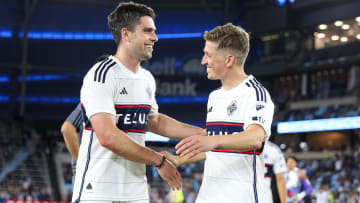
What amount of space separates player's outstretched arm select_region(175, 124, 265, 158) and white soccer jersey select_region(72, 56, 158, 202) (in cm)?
62

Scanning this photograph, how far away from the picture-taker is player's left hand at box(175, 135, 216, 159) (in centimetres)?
317

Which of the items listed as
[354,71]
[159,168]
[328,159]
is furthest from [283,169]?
[354,71]

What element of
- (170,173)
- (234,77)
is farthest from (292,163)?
(170,173)

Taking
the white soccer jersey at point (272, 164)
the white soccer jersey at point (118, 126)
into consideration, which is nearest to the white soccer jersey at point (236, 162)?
the white soccer jersey at point (118, 126)

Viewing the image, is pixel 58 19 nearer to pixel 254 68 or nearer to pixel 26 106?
pixel 26 106

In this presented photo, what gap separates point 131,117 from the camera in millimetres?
3699

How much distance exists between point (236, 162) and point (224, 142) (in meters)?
0.55

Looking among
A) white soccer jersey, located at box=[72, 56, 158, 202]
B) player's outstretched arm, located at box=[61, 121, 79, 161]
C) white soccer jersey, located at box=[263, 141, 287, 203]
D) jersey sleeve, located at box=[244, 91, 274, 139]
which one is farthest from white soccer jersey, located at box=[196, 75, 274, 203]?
white soccer jersey, located at box=[263, 141, 287, 203]

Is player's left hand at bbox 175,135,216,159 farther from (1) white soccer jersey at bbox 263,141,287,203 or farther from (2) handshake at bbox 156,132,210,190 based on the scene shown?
(1) white soccer jersey at bbox 263,141,287,203

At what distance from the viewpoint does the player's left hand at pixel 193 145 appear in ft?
10.4

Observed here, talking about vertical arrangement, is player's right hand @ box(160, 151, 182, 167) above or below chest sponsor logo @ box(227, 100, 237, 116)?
below

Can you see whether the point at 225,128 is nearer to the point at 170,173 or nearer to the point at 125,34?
the point at 170,173

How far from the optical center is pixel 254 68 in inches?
1526

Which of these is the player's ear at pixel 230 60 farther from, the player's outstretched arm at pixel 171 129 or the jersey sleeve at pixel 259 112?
Result: the player's outstretched arm at pixel 171 129
